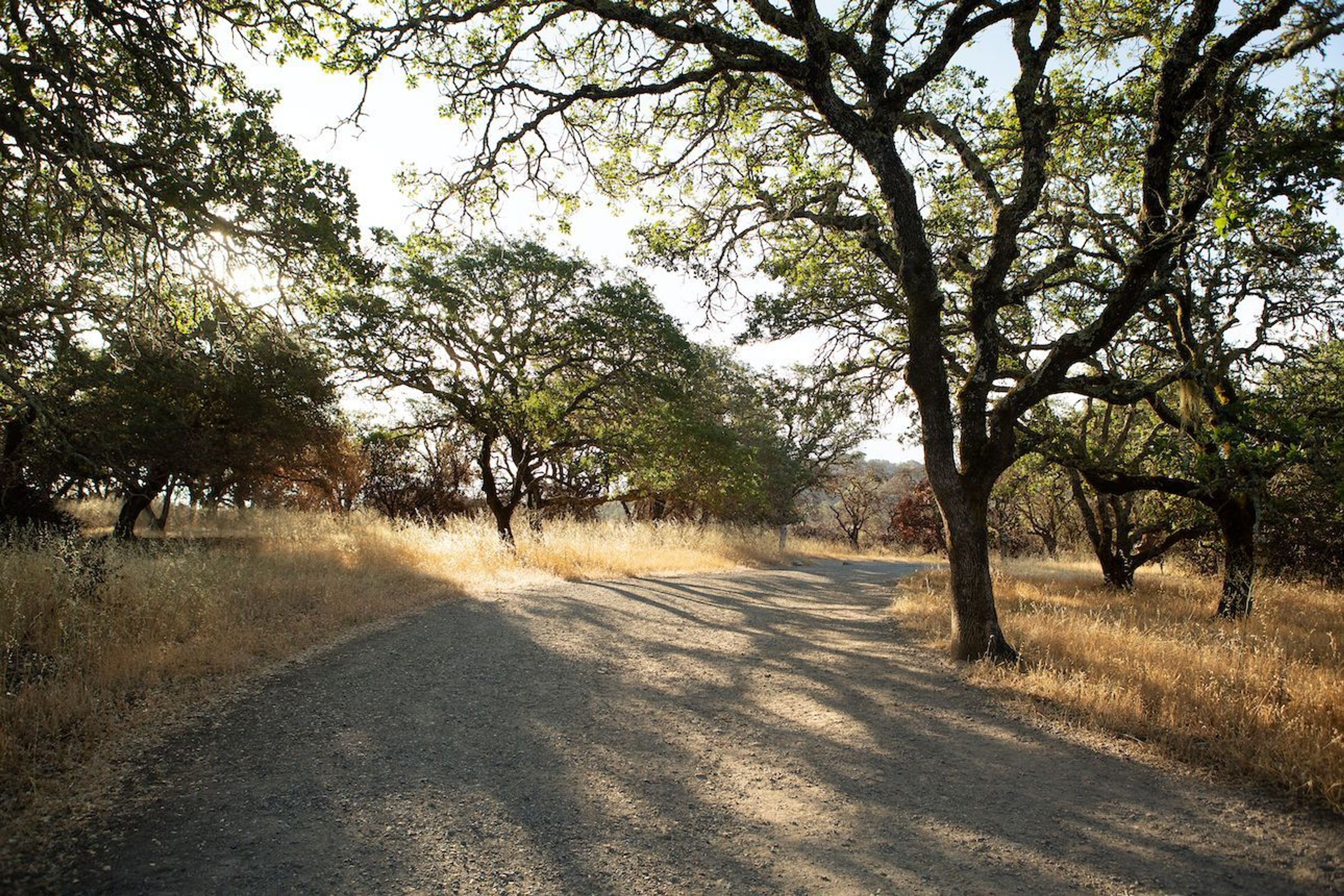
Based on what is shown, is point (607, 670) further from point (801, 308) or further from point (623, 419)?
point (623, 419)

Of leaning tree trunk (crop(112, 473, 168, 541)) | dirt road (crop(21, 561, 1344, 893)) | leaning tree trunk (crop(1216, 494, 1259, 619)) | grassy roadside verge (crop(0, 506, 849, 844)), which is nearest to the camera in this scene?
dirt road (crop(21, 561, 1344, 893))

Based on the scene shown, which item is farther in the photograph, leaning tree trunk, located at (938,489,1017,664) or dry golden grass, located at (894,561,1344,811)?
leaning tree trunk, located at (938,489,1017,664)

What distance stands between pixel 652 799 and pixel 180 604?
524cm

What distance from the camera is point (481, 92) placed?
21.5 ft

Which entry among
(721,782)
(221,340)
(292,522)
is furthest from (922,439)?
(292,522)

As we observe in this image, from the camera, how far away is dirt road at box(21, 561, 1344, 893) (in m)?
2.67

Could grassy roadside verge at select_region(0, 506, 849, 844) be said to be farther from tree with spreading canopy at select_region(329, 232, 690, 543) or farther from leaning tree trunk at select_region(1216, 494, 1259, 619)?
leaning tree trunk at select_region(1216, 494, 1259, 619)

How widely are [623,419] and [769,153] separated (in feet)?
25.9

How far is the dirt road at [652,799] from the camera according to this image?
2672mm

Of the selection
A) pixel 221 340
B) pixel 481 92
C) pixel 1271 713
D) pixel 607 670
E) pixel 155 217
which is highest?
pixel 481 92

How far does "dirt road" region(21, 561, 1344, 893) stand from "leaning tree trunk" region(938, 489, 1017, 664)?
2.84 ft

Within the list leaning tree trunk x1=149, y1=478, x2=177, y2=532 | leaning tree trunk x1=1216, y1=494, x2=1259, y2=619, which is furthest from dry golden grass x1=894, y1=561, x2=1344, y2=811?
leaning tree trunk x1=149, y1=478, x2=177, y2=532

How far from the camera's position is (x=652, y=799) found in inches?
134

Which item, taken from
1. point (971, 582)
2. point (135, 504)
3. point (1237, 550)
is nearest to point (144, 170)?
point (971, 582)
